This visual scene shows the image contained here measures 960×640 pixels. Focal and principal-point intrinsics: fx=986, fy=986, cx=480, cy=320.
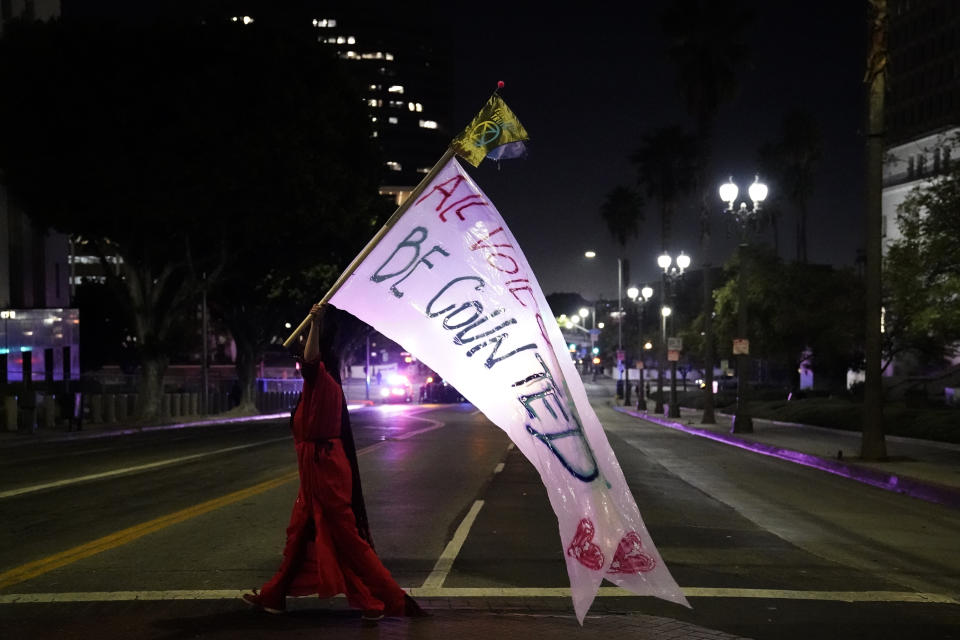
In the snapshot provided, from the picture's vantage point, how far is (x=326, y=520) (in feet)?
21.3

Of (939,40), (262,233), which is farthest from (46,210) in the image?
(939,40)

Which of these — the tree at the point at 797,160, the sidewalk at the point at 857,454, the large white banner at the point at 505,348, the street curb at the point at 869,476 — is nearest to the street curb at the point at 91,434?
the sidewalk at the point at 857,454

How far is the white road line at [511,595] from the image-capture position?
7.70 meters

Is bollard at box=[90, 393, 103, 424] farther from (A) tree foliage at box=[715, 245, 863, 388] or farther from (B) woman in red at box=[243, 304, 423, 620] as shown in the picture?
(B) woman in red at box=[243, 304, 423, 620]

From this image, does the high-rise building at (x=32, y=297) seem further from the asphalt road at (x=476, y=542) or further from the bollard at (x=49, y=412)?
the asphalt road at (x=476, y=542)

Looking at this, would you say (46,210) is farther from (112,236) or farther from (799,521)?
(799,521)

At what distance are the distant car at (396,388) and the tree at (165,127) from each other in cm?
3480

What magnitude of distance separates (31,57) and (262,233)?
10.3m

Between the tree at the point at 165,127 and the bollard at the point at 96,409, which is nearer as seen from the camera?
the tree at the point at 165,127

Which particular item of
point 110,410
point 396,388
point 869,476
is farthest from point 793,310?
point 396,388

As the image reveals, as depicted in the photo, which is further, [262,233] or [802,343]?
[802,343]

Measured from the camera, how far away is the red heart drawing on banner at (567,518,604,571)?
5730 mm

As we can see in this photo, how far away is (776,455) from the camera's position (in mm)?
24625

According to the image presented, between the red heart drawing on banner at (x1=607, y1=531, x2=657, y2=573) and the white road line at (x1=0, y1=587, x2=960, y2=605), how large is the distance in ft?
7.25
